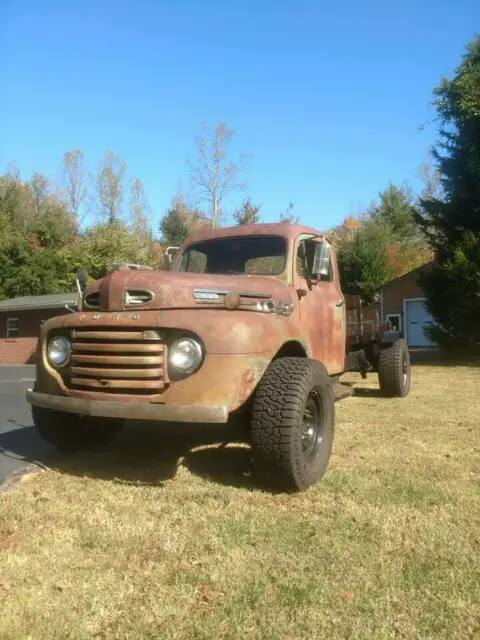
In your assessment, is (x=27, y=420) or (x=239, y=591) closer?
(x=239, y=591)

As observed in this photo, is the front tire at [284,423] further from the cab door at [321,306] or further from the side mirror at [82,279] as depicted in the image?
the side mirror at [82,279]

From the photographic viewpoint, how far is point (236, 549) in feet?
10.7

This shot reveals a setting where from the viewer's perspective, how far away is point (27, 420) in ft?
A: 25.2

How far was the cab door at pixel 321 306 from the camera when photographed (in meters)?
5.38

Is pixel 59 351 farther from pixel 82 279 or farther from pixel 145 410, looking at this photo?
pixel 145 410

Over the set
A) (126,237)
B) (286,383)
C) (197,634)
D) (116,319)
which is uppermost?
(126,237)

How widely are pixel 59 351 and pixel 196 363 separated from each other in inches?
49.3

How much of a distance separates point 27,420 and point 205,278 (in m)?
4.36

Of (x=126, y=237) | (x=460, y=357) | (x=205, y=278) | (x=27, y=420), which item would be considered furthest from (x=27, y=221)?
(x=205, y=278)

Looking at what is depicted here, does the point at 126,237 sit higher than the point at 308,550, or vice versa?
the point at 126,237

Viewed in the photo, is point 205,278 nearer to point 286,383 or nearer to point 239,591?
point 286,383

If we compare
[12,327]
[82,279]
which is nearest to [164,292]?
[82,279]

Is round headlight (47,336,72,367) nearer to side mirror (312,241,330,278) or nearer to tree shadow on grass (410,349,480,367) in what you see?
side mirror (312,241,330,278)

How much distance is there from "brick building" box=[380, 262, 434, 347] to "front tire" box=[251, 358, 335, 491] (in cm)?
2602
